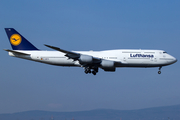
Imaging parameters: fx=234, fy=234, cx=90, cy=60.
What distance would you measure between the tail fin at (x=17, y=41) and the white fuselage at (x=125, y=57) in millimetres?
2991

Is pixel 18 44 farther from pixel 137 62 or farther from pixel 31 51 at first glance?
pixel 137 62

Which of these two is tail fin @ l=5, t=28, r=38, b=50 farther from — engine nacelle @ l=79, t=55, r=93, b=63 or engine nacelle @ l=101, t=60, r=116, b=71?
engine nacelle @ l=101, t=60, r=116, b=71

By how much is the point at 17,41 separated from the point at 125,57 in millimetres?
20177

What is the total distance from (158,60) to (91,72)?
11679 millimetres

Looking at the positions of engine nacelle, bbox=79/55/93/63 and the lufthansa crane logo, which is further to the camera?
the lufthansa crane logo

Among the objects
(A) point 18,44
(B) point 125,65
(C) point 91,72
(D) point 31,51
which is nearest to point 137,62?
(B) point 125,65

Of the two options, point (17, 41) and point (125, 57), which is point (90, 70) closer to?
point (125, 57)

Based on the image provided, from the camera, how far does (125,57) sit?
129ft

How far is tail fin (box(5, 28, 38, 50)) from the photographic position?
43.2 m

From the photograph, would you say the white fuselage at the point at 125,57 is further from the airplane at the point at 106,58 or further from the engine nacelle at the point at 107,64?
the engine nacelle at the point at 107,64

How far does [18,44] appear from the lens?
43.4 metres

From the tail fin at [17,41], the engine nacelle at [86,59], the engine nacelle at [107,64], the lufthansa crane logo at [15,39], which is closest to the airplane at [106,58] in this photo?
the engine nacelle at [107,64]

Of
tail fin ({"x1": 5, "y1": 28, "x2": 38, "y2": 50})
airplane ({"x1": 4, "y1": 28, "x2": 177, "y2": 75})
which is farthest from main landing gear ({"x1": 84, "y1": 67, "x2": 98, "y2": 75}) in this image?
tail fin ({"x1": 5, "y1": 28, "x2": 38, "y2": 50})

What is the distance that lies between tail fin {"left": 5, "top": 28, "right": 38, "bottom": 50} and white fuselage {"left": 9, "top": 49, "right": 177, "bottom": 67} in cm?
299
